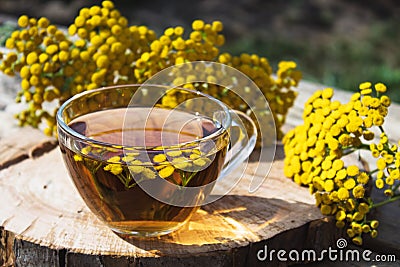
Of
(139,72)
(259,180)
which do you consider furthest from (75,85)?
(259,180)

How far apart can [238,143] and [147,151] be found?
0.30 meters

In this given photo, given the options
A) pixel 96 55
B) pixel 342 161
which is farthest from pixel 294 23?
pixel 342 161

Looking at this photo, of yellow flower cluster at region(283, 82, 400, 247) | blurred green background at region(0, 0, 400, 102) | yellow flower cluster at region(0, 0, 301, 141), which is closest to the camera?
yellow flower cluster at region(283, 82, 400, 247)

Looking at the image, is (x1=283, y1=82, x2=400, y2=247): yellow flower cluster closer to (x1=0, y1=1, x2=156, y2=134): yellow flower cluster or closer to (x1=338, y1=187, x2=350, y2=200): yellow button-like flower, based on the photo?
(x1=338, y1=187, x2=350, y2=200): yellow button-like flower

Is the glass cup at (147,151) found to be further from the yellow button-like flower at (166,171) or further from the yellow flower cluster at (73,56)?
the yellow flower cluster at (73,56)

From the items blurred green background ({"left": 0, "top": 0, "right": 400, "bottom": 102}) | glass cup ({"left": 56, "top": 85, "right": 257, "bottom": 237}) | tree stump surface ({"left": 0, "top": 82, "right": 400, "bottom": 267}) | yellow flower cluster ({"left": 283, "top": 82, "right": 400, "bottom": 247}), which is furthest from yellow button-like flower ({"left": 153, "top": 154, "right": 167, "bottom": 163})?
blurred green background ({"left": 0, "top": 0, "right": 400, "bottom": 102})

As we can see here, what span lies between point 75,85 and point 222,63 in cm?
31

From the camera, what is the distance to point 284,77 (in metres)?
1.41

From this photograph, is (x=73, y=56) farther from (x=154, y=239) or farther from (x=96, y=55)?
(x=154, y=239)

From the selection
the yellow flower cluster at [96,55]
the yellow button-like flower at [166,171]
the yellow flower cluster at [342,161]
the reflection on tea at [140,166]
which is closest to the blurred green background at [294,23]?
the yellow flower cluster at [96,55]

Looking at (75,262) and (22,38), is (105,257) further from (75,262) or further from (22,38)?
(22,38)

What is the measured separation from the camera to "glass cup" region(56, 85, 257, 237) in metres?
0.97

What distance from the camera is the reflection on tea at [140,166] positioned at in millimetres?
969

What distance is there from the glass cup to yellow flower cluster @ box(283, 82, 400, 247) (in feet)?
0.40
